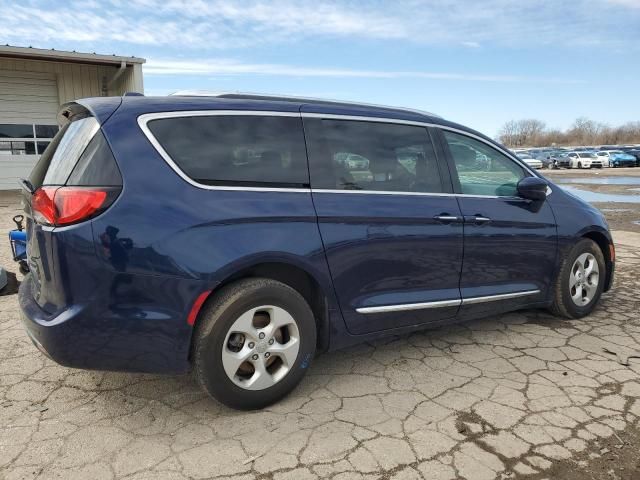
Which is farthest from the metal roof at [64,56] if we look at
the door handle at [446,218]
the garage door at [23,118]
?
the door handle at [446,218]

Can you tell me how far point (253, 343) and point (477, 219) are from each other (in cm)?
182

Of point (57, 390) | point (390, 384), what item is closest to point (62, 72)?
point (57, 390)

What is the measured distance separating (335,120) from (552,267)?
89.4 inches

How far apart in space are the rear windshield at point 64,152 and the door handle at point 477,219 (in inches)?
93.4

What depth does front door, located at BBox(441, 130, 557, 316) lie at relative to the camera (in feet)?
11.5

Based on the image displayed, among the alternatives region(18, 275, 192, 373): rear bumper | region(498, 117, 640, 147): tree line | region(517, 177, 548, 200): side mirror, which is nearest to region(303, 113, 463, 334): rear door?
region(517, 177, 548, 200): side mirror

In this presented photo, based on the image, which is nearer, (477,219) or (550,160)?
(477,219)

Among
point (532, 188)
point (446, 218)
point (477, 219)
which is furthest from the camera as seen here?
point (532, 188)

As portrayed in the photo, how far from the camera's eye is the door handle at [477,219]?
11.2ft

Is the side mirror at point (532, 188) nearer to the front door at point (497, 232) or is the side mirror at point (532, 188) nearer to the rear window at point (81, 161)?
the front door at point (497, 232)

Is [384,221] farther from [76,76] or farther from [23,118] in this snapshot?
[23,118]

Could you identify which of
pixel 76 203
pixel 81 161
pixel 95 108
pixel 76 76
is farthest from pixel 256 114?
pixel 76 76

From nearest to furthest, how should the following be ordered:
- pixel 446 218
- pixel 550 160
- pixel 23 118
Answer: pixel 446 218, pixel 23 118, pixel 550 160

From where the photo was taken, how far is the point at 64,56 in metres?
13.0
